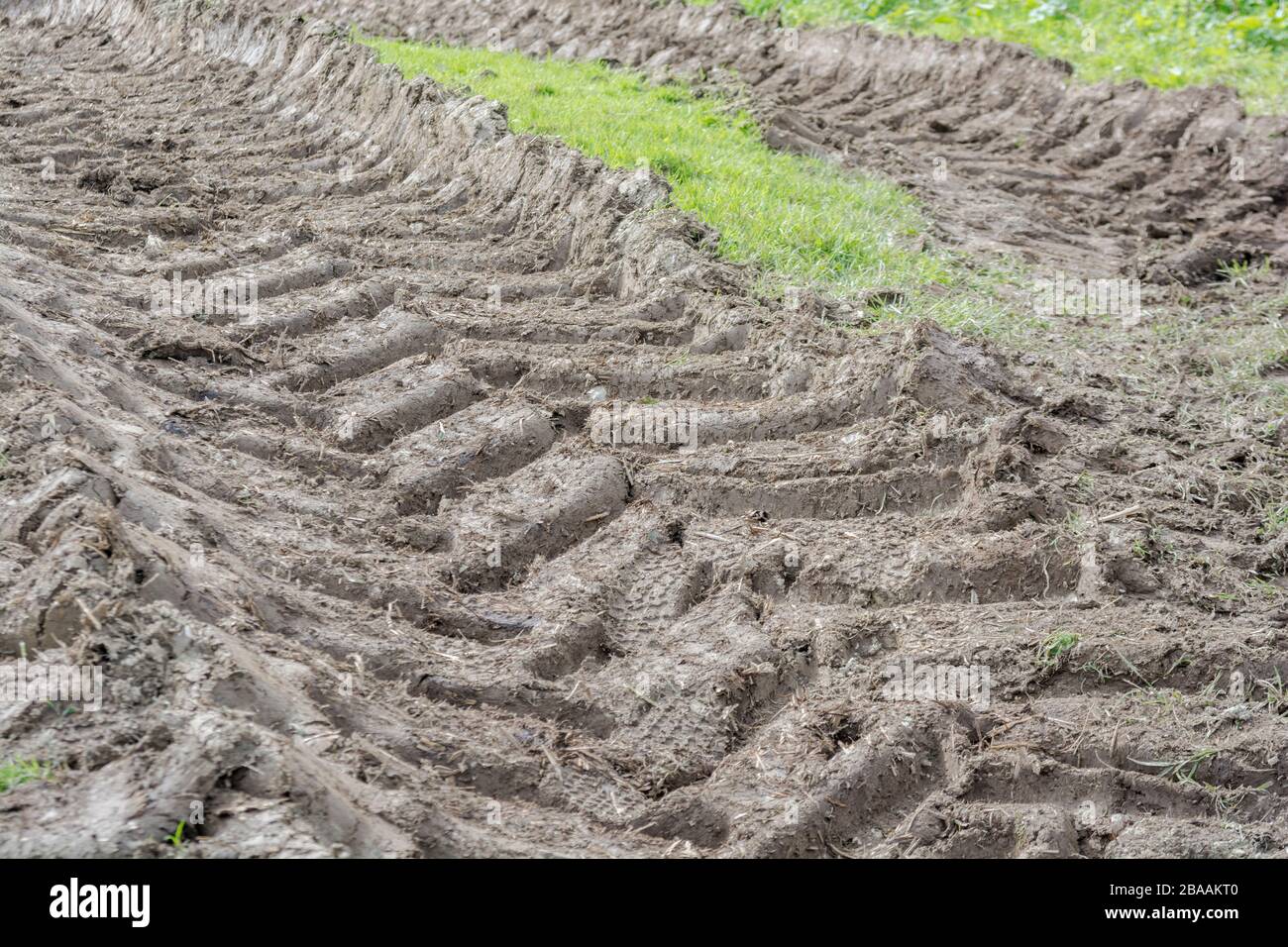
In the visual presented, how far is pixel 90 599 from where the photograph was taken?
2771mm

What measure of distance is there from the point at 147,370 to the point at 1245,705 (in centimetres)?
395

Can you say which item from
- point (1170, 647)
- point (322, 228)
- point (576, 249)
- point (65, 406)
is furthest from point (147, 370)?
point (1170, 647)

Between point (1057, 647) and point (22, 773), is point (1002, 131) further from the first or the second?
point (22, 773)

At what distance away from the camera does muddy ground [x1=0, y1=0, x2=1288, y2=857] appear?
2.79 meters

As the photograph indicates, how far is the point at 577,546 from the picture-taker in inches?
157

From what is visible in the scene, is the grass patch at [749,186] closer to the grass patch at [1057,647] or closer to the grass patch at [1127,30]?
the grass patch at [1057,647]

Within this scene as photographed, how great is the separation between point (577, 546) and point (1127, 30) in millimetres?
9076

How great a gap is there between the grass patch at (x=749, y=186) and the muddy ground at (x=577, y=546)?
37 centimetres

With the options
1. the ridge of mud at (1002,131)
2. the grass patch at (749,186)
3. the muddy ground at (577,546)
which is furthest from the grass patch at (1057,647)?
the ridge of mud at (1002,131)

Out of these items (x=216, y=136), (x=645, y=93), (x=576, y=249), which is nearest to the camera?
(x=576, y=249)

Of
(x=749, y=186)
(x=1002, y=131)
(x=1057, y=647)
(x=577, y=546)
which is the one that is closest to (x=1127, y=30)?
(x=1002, y=131)

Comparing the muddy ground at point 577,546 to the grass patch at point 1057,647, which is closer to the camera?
the muddy ground at point 577,546

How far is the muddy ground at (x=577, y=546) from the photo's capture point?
279 cm

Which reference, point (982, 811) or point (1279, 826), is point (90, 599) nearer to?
point (982, 811)
